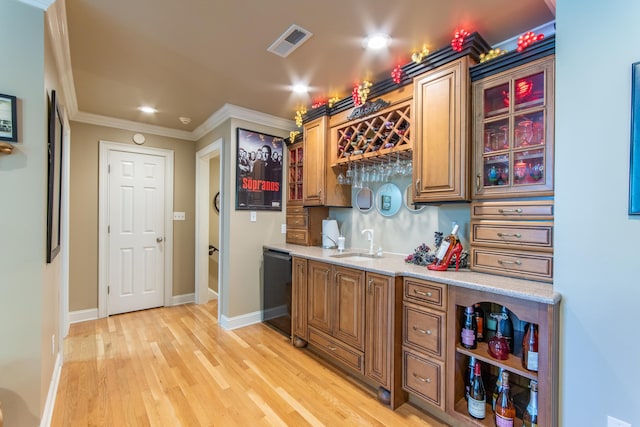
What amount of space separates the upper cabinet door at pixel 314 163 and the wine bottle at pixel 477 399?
197 cm

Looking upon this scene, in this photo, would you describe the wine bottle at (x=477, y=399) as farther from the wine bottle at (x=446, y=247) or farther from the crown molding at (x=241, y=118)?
the crown molding at (x=241, y=118)

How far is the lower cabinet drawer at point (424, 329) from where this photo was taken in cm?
176

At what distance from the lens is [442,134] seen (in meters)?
1.98

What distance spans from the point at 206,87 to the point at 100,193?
2129 mm

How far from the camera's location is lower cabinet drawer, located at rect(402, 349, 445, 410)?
1.76 m

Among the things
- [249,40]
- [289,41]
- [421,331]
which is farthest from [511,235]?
[249,40]

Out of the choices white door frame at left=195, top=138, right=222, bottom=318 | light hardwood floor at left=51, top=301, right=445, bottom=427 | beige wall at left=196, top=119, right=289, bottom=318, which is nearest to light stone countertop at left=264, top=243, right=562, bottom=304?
light hardwood floor at left=51, top=301, right=445, bottom=427

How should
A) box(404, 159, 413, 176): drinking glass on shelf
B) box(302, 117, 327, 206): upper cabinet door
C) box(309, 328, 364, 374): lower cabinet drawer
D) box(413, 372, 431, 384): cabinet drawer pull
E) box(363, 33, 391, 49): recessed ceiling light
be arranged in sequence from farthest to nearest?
box(302, 117, 327, 206): upper cabinet door < box(404, 159, 413, 176): drinking glass on shelf < box(309, 328, 364, 374): lower cabinet drawer < box(363, 33, 391, 49): recessed ceiling light < box(413, 372, 431, 384): cabinet drawer pull

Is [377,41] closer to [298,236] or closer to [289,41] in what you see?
[289,41]

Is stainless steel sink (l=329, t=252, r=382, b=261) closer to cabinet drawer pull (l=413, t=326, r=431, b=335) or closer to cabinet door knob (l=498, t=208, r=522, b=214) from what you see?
cabinet drawer pull (l=413, t=326, r=431, b=335)

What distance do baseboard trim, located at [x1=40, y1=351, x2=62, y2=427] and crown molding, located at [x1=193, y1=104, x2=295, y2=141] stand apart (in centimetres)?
273

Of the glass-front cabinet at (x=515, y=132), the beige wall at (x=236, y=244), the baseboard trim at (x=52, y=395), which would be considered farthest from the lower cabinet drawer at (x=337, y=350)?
the baseboard trim at (x=52, y=395)

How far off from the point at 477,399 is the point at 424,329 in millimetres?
447

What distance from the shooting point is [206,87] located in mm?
2721
